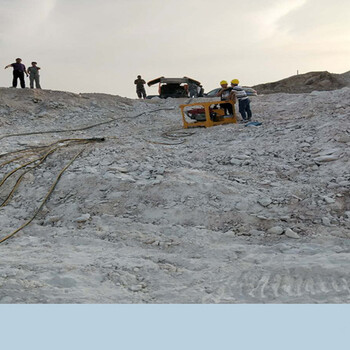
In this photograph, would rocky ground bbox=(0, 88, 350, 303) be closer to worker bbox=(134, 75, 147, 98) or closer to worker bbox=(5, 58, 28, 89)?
worker bbox=(5, 58, 28, 89)

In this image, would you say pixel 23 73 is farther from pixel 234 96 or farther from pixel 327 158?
pixel 327 158

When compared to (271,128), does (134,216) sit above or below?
below

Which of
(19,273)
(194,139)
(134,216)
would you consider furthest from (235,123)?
(19,273)

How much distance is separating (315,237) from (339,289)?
56.9 inches

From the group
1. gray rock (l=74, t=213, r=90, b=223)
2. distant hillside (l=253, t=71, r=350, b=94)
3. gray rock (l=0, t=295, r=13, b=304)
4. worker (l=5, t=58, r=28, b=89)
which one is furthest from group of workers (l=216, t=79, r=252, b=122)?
distant hillside (l=253, t=71, r=350, b=94)

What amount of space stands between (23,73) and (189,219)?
37.5 ft

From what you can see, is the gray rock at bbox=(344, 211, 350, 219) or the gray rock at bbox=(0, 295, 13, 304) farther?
the gray rock at bbox=(344, 211, 350, 219)

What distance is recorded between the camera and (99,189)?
6.44m

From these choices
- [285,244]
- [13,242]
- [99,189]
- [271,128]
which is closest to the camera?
[285,244]

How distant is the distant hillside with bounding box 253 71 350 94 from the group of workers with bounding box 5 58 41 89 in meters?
16.7

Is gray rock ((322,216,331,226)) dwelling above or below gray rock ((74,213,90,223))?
below

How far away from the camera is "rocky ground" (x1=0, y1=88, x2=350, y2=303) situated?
3807mm

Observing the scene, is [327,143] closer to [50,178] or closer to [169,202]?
[169,202]

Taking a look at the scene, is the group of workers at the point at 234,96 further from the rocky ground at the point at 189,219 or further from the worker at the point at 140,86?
the worker at the point at 140,86
